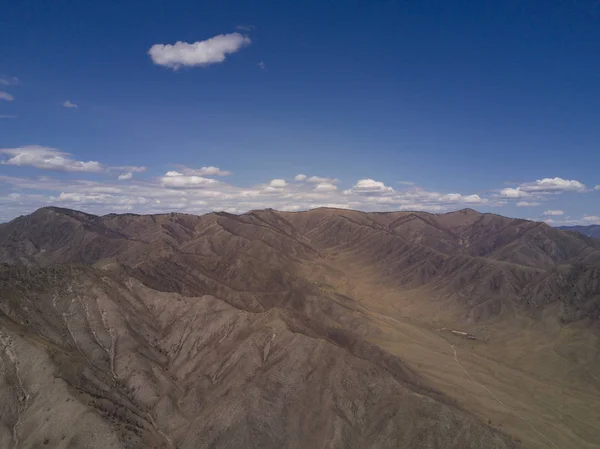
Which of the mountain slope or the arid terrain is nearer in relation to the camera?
the mountain slope

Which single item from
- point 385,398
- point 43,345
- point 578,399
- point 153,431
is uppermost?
point 43,345

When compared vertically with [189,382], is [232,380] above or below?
above

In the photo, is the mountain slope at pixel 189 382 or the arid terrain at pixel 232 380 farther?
the arid terrain at pixel 232 380

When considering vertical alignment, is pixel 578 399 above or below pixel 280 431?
below

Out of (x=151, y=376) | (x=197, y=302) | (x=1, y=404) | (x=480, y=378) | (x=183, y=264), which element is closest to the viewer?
(x=1, y=404)

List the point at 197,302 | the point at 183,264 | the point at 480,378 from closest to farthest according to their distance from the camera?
the point at 197,302
the point at 480,378
the point at 183,264

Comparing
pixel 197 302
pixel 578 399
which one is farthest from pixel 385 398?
pixel 578 399

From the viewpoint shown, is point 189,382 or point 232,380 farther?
point 189,382

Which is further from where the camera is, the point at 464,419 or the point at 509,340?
the point at 509,340

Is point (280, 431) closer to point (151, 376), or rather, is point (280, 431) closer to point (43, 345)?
point (151, 376)
